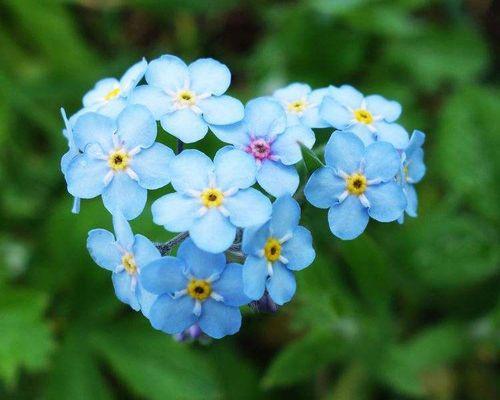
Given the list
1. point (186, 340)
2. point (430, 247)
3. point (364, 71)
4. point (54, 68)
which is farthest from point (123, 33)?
point (186, 340)

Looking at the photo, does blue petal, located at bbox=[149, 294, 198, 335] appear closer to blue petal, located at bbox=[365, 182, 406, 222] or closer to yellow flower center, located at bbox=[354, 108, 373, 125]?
blue petal, located at bbox=[365, 182, 406, 222]

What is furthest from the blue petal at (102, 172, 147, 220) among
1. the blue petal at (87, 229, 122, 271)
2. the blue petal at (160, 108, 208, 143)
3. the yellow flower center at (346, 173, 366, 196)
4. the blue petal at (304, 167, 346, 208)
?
the yellow flower center at (346, 173, 366, 196)

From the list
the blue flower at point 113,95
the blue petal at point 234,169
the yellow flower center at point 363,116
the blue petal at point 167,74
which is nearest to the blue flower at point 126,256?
the blue petal at point 234,169

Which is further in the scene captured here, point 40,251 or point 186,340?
point 40,251

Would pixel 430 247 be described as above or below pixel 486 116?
below

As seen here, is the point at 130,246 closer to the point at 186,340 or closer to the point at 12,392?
the point at 186,340
